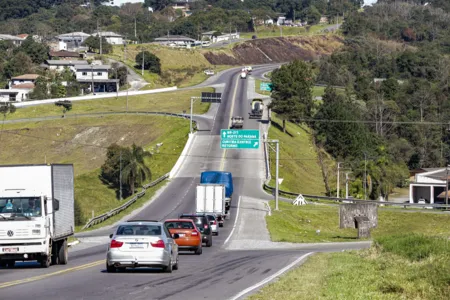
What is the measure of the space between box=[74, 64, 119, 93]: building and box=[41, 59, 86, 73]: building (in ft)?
7.28

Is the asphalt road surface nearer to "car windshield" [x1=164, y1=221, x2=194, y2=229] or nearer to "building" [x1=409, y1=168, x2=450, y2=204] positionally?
"car windshield" [x1=164, y1=221, x2=194, y2=229]

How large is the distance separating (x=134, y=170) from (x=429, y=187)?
39020mm

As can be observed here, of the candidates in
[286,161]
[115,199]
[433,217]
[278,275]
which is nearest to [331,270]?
[278,275]

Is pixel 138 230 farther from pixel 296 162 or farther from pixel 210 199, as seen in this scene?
pixel 296 162

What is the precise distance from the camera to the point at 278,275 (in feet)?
83.4

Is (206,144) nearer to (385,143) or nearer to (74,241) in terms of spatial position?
(385,143)

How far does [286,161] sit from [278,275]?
252 ft

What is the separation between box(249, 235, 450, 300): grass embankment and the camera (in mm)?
19172

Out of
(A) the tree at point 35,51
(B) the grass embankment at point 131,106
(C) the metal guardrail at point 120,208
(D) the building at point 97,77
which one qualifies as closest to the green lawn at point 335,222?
(C) the metal guardrail at point 120,208

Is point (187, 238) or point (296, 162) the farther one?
point (296, 162)

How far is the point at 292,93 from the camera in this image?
121m

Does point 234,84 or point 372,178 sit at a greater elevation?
point 234,84

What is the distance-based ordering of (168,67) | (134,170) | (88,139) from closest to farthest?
1. (134,170)
2. (88,139)
3. (168,67)

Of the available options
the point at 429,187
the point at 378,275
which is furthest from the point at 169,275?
the point at 429,187
